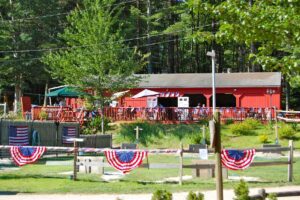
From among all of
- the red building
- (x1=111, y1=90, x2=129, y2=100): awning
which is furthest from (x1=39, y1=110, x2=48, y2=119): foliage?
the red building

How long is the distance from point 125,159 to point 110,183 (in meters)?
0.83

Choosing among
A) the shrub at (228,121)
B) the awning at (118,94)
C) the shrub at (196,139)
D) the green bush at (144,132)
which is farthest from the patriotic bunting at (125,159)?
the shrub at (228,121)

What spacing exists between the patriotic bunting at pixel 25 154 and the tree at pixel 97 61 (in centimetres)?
1549

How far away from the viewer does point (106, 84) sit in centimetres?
3250

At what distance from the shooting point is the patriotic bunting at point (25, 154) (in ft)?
55.1

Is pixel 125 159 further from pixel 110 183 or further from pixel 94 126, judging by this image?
pixel 94 126

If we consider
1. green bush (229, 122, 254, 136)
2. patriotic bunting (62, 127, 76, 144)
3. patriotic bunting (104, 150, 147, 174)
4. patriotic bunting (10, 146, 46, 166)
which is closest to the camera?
patriotic bunting (104, 150, 147, 174)

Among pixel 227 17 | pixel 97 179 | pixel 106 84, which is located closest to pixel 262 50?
pixel 227 17

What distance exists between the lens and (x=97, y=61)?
106 feet

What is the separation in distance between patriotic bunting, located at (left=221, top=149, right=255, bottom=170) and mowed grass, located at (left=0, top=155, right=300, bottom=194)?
510 mm

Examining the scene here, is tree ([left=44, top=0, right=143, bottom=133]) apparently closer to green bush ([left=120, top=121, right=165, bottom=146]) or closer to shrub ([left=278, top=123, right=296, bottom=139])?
green bush ([left=120, top=121, right=165, bottom=146])

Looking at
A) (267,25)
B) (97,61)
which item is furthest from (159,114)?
(267,25)

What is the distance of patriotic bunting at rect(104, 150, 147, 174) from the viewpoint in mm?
15250

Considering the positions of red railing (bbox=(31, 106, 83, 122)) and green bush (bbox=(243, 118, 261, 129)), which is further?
red railing (bbox=(31, 106, 83, 122))
